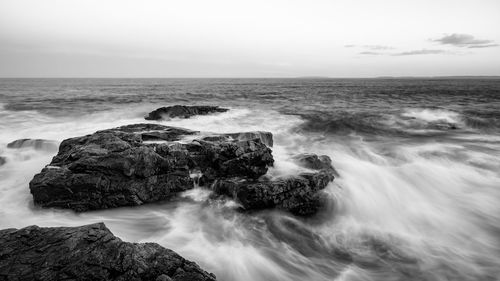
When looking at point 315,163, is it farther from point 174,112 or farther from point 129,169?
→ point 174,112

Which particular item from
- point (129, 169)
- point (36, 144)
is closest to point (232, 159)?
point (129, 169)

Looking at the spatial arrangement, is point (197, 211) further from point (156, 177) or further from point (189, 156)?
point (189, 156)

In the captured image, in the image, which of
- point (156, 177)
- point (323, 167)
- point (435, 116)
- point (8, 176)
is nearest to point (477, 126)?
point (435, 116)

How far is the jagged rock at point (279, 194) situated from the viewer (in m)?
8.34

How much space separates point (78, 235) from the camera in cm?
485

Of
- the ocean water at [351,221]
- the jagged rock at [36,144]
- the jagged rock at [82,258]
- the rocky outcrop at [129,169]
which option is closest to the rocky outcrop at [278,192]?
the ocean water at [351,221]

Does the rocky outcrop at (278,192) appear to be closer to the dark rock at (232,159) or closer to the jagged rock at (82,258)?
the dark rock at (232,159)

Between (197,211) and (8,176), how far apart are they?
650 centimetres

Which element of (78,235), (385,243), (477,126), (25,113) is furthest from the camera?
(25,113)

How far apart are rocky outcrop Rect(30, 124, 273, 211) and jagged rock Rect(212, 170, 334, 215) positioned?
775 mm

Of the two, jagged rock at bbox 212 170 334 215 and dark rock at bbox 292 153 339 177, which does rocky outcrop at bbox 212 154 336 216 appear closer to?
jagged rock at bbox 212 170 334 215

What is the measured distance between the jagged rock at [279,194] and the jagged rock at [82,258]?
3.57 metres

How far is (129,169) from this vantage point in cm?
835

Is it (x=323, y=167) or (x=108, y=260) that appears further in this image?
(x=323, y=167)
